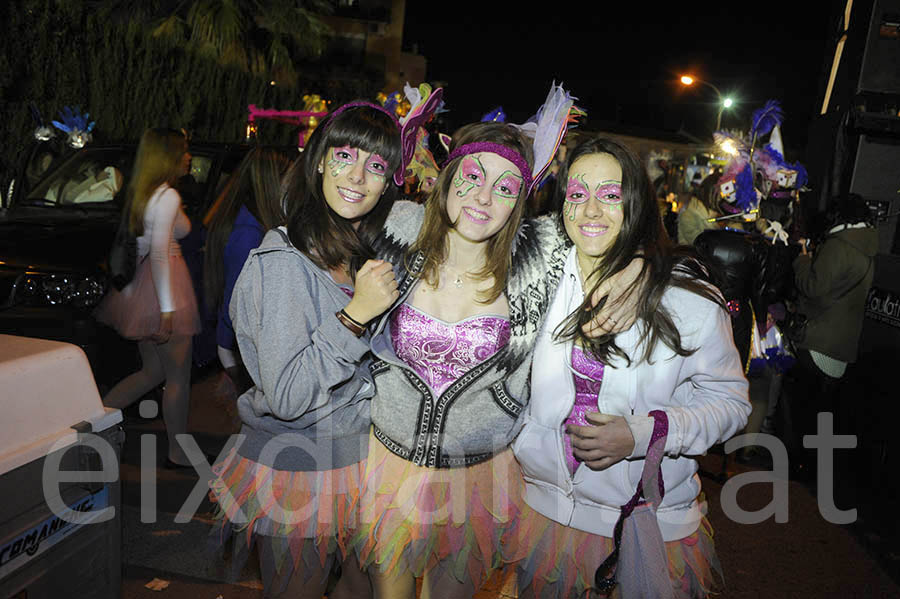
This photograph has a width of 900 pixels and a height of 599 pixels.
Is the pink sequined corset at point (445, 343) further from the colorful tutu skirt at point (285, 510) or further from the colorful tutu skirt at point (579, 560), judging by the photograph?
the colorful tutu skirt at point (579, 560)

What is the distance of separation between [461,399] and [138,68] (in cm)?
1160

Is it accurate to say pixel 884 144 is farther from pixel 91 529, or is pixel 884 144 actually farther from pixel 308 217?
pixel 91 529

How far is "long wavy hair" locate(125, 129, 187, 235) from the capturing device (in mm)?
3920

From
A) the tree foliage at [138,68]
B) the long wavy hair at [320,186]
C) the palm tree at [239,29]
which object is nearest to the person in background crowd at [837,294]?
the long wavy hair at [320,186]

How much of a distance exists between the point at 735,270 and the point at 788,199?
189cm

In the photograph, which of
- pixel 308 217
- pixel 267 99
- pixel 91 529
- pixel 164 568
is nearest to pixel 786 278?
pixel 308 217

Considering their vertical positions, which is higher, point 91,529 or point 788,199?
point 788,199

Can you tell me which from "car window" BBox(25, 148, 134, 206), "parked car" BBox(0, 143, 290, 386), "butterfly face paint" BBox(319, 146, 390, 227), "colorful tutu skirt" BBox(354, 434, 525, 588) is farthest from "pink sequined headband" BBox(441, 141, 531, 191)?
"car window" BBox(25, 148, 134, 206)

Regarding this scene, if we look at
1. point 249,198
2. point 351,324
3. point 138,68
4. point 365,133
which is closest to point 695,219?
point 249,198

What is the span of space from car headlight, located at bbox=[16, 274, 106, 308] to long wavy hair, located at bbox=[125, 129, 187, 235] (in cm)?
66

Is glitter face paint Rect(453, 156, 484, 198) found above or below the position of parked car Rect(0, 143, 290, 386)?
above

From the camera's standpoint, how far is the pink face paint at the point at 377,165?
2.28m

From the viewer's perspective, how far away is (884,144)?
22.4ft

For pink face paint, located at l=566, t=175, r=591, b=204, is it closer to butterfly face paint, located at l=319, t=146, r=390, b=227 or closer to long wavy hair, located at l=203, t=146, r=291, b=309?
butterfly face paint, located at l=319, t=146, r=390, b=227
